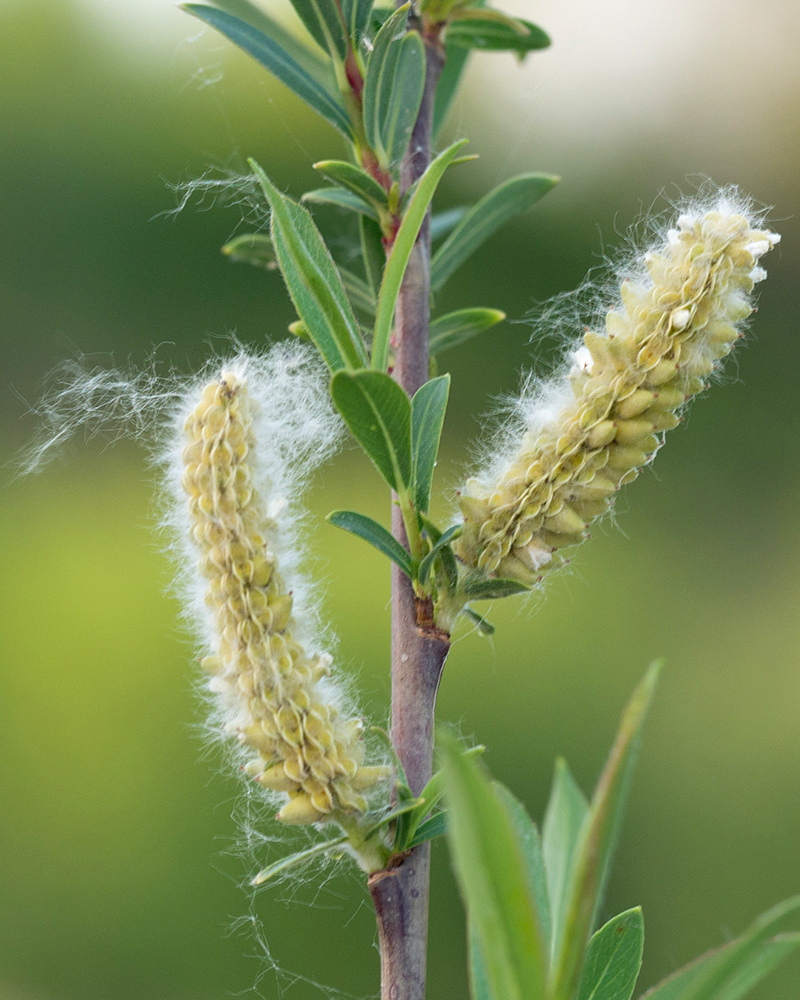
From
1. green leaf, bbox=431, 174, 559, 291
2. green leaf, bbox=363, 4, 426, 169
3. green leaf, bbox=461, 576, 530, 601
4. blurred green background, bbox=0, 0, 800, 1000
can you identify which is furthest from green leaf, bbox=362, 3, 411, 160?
blurred green background, bbox=0, 0, 800, 1000

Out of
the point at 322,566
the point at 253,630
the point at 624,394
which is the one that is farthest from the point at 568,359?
the point at 322,566

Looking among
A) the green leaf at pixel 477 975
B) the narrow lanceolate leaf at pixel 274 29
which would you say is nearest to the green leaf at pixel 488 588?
the green leaf at pixel 477 975

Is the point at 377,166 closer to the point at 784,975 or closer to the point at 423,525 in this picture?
the point at 423,525

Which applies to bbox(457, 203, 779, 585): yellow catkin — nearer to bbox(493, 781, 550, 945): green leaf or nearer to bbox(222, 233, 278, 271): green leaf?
bbox(493, 781, 550, 945): green leaf

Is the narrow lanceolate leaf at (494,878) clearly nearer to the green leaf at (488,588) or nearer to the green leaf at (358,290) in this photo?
the green leaf at (488,588)

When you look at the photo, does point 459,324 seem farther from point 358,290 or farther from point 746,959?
point 746,959

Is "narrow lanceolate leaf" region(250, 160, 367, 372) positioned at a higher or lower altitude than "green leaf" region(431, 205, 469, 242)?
lower

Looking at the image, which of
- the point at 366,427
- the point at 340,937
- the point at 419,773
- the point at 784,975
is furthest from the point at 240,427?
the point at 784,975
